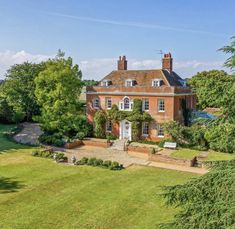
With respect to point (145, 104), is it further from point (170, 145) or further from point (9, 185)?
point (9, 185)

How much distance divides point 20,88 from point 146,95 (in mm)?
24151

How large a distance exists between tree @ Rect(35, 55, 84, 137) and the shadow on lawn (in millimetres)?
14614

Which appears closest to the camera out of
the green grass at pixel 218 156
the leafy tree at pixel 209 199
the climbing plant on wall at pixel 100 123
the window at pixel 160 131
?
the leafy tree at pixel 209 199

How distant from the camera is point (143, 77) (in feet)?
133

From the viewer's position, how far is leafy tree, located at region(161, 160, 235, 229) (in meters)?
6.84

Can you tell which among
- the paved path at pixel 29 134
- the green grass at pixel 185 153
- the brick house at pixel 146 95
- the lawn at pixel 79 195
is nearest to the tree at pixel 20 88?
the paved path at pixel 29 134

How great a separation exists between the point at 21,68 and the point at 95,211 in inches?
1588

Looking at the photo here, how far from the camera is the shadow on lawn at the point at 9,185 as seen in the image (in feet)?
68.9

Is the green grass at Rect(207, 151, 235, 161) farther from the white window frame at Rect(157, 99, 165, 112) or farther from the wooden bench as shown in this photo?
the white window frame at Rect(157, 99, 165, 112)

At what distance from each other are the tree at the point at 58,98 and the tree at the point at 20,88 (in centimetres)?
1404

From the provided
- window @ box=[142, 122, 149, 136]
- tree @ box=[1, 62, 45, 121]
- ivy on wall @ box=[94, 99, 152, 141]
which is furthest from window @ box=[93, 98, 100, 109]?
tree @ box=[1, 62, 45, 121]

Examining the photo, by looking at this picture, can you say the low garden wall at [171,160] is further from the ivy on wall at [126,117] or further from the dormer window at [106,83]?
the dormer window at [106,83]

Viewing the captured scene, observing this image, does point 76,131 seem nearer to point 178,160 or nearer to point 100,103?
point 100,103

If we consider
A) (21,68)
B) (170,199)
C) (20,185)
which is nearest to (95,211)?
(20,185)
